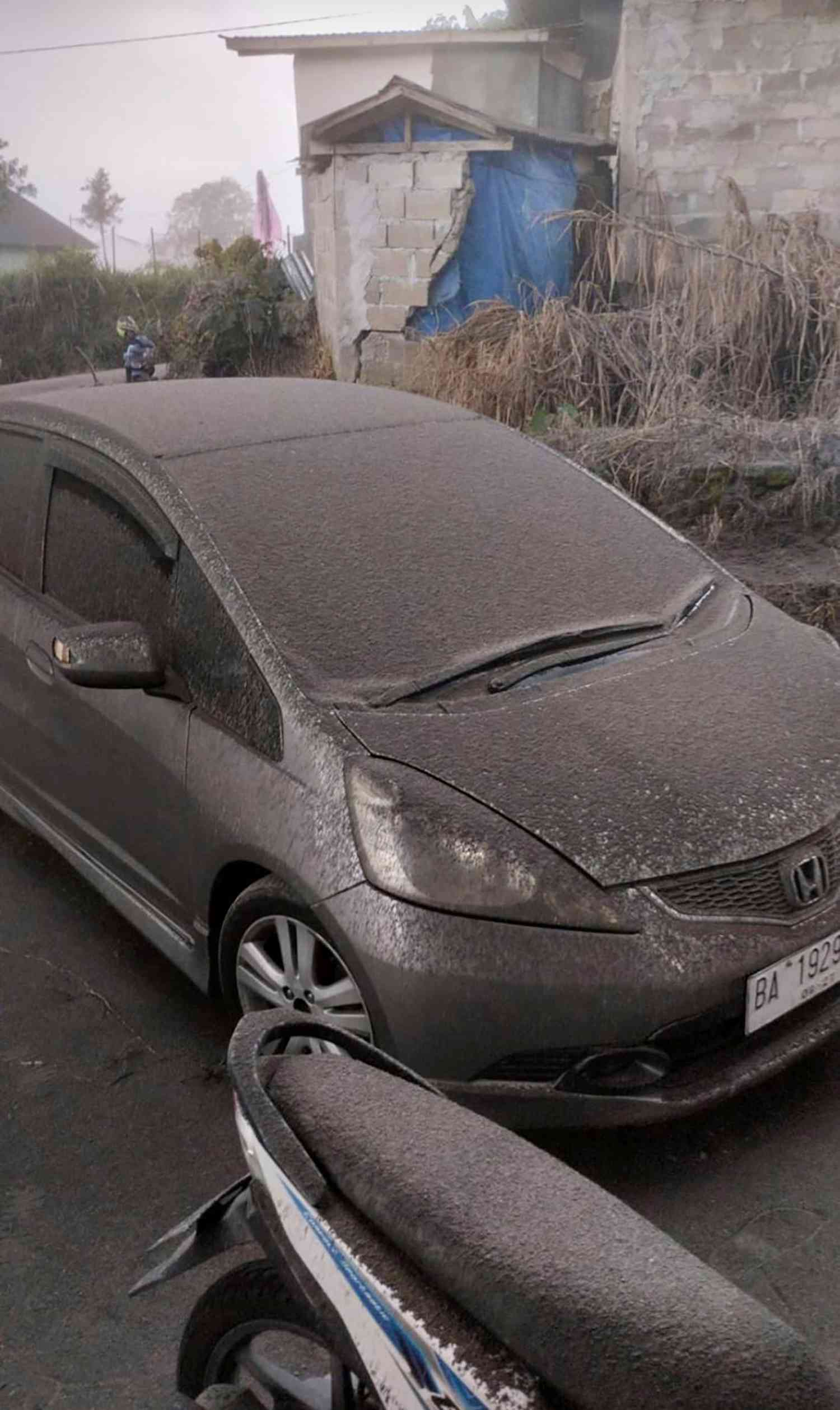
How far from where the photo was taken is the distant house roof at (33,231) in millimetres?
45469

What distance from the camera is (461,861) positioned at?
2.49 meters

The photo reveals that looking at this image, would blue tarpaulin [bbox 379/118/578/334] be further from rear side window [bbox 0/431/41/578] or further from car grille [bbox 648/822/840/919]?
car grille [bbox 648/822/840/919]

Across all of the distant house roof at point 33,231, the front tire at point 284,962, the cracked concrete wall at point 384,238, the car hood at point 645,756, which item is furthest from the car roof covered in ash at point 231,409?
the distant house roof at point 33,231

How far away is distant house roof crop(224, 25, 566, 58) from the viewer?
1895 cm

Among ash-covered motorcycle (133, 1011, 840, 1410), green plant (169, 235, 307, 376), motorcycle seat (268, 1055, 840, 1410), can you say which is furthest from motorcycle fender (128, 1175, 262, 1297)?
green plant (169, 235, 307, 376)

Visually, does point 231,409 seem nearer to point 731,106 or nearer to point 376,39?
point 731,106

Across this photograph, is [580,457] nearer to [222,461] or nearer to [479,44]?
[222,461]

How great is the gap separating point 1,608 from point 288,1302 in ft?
9.01

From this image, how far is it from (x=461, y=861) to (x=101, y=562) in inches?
60.5

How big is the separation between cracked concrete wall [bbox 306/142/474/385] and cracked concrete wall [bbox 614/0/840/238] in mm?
1865

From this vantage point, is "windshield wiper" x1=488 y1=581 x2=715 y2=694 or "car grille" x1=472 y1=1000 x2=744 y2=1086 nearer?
"car grille" x1=472 y1=1000 x2=744 y2=1086

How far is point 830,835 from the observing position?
268cm

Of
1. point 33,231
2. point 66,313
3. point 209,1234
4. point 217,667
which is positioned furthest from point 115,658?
point 33,231

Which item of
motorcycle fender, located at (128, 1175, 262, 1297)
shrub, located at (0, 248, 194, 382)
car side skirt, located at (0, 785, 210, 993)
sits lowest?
car side skirt, located at (0, 785, 210, 993)
